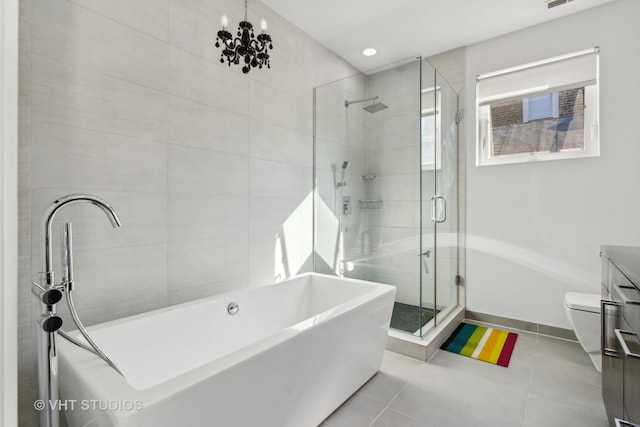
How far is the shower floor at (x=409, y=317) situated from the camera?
2.47 metres

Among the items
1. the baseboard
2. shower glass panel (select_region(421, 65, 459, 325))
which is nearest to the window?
shower glass panel (select_region(421, 65, 459, 325))

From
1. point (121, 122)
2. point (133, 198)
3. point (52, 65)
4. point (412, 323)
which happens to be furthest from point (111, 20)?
point (412, 323)

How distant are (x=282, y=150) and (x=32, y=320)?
1836 mm

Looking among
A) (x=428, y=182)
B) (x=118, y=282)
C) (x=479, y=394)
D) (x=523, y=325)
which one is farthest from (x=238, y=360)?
(x=523, y=325)

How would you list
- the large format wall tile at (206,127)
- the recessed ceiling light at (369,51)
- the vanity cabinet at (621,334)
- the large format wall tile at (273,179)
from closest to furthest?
the vanity cabinet at (621,334) → the large format wall tile at (206,127) → the large format wall tile at (273,179) → the recessed ceiling light at (369,51)

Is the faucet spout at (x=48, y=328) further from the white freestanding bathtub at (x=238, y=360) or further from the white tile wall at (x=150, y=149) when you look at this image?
the white tile wall at (x=150, y=149)

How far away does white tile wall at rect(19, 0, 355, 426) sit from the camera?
1.38 m

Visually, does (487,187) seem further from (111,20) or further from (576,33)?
(111,20)

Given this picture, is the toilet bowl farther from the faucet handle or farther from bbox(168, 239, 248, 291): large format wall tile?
the faucet handle

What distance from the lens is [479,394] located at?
1.92 m

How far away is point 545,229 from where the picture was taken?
2.76m

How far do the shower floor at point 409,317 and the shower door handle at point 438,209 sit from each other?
0.74 metres

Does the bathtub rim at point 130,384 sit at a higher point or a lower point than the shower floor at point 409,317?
higher

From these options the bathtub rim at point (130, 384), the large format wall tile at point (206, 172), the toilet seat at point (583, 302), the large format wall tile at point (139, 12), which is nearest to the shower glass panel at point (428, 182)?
the toilet seat at point (583, 302)
